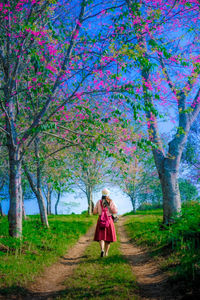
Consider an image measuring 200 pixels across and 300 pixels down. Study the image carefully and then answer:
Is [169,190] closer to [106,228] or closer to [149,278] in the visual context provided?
[106,228]

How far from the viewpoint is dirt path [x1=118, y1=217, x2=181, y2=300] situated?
5.25 m

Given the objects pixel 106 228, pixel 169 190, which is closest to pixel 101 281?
pixel 106 228

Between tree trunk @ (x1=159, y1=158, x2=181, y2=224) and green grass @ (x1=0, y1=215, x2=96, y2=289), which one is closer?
green grass @ (x1=0, y1=215, x2=96, y2=289)

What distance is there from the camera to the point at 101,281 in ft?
19.7

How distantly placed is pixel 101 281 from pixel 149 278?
4.98 feet

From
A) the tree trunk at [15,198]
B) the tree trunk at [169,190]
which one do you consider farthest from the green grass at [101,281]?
the tree trunk at [169,190]

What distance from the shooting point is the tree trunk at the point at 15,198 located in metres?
9.69

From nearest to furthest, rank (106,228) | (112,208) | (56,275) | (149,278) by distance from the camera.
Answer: (149,278) < (56,275) < (106,228) < (112,208)

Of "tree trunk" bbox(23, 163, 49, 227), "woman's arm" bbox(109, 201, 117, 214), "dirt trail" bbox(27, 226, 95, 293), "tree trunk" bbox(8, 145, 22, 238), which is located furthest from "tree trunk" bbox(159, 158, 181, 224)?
"tree trunk" bbox(23, 163, 49, 227)

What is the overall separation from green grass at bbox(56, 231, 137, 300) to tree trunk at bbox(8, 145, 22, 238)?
3334 millimetres

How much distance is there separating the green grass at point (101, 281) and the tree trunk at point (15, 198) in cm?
333

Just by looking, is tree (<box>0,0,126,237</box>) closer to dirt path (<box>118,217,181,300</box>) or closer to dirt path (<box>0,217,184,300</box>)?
dirt path (<box>0,217,184,300</box>)

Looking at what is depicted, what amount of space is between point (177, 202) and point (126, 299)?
6.75 m

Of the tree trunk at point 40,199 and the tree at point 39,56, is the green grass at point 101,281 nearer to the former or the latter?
the tree at point 39,56
